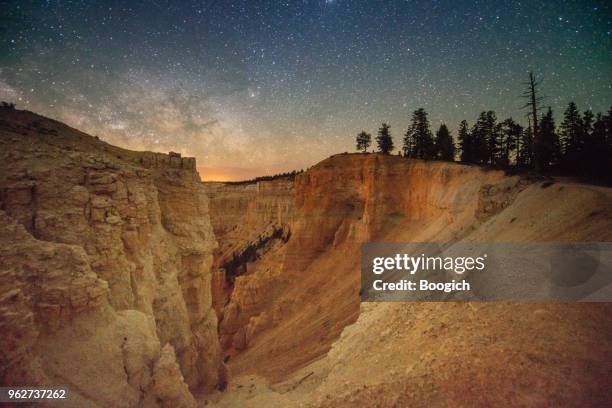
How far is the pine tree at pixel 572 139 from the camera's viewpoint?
26947 millimetres

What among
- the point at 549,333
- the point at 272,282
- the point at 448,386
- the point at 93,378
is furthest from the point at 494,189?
the point at 272,282

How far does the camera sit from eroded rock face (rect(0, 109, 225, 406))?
22.3ft

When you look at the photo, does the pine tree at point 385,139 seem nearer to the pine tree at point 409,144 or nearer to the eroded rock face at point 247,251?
the pine tree at point 409,144

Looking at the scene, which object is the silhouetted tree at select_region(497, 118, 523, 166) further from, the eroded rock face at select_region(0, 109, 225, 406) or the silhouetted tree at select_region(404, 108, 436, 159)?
Answer: the eroded rock face at select_region(0, 109, 225, 406)

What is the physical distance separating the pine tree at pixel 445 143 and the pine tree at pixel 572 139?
39.8 feet

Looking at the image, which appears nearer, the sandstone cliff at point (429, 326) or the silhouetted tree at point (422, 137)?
the sandstone cliff at point (429, 326)

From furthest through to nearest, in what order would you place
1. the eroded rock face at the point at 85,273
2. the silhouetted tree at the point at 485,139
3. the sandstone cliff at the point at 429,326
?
the silhouetted tree at the point at 485,139 < the eroded rock face at the point at 85,273 < the sandstone cliff at the point at 429,326

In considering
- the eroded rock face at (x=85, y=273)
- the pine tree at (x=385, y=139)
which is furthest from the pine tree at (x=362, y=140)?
the eroded rock face at (x=85, y=273)

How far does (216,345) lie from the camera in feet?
57.2

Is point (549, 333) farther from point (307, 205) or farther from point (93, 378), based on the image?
point (307, 205)

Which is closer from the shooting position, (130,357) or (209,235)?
(130,357)

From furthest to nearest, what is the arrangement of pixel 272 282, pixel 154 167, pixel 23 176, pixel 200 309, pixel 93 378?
1. pixel 272 282
2. pixel 200 309
3. pixel 154 167
4. pixel 23 176
5. pixel 93 378

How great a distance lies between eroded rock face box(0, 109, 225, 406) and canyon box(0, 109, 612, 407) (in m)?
0.04

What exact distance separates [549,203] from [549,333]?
818cm
